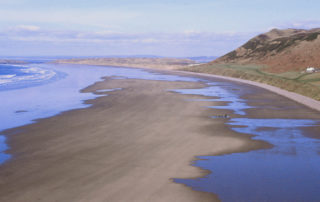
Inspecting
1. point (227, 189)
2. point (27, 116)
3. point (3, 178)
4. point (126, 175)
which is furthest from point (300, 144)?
point (27, 116)

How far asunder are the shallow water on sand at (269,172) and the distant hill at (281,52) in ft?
177

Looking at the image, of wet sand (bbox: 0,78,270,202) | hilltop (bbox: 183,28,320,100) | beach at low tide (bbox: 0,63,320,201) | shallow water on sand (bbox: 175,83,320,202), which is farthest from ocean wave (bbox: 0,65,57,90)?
shallow water on sand (bbox: 175,83,320,202)

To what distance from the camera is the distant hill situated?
72.6m

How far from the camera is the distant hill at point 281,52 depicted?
7263 centimetres

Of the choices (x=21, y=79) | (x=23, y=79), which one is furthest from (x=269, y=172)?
(x=21, y=79)

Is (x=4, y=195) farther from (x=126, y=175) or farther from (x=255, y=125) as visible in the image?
(x=255, y=125)

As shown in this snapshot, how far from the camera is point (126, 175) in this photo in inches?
451

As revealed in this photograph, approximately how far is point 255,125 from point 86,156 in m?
9.97

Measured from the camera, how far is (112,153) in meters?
14.0

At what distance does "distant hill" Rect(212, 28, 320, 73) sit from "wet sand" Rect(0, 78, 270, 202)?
5264 cm

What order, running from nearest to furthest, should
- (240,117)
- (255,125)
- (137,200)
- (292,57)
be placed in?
(137,200) → (255,125) → (240,117) → (292,57)

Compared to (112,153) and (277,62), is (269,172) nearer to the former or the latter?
(112,153)

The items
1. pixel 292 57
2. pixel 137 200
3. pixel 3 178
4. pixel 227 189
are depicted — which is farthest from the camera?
pixel 292 57

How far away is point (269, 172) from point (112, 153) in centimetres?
561
